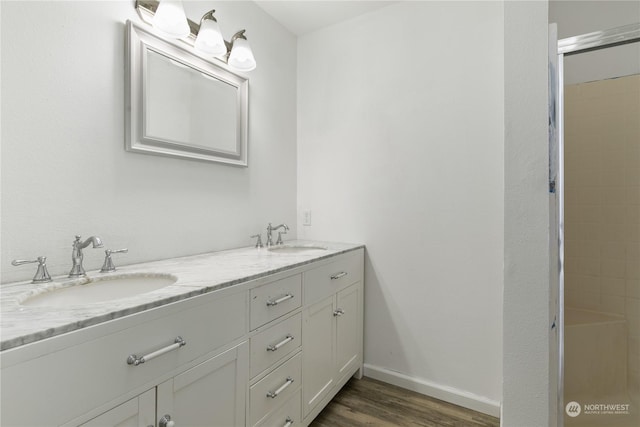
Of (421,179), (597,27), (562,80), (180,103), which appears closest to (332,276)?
(421,179)

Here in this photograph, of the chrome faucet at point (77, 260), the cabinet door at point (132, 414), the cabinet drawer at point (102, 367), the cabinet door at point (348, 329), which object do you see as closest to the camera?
the cabinet drawer at point (102, 367)

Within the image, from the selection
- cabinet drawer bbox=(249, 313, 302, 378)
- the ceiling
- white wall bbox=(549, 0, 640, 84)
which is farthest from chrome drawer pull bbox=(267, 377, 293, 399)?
the ceiling

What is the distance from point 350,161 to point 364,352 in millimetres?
1312

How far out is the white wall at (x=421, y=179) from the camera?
5.63 ft

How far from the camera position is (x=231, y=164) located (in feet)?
5.90

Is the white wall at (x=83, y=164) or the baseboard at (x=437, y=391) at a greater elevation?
the white wall at (x=83, y=164)

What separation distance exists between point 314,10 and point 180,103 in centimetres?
117

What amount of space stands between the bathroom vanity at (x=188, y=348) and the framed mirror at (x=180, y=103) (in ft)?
1.84

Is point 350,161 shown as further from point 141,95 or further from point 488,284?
point 141,95

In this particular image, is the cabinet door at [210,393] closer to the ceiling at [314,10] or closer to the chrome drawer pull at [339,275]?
the chrome drawer pull at [339,275]

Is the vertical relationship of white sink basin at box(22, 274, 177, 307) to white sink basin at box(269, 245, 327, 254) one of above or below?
below

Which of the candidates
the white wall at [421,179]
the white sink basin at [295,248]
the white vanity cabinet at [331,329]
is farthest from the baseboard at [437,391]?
the white sink basin at [295,248]

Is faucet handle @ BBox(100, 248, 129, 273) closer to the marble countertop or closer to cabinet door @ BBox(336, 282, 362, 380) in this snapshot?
the marble countertop

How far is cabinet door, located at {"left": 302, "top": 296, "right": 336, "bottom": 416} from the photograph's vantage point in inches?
57.9
